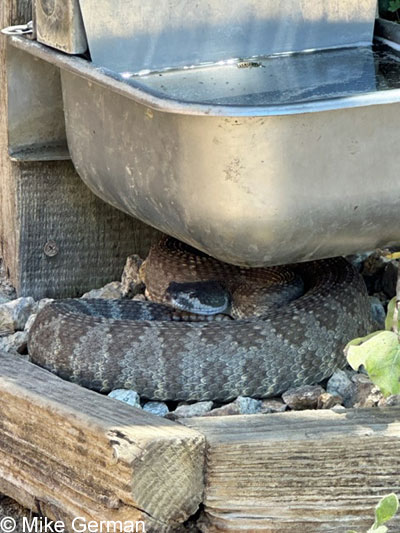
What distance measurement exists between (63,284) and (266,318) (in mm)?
1070

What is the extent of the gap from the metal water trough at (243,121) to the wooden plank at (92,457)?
1.94ft

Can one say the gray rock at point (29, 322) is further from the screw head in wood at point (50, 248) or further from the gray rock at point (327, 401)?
the gray rock at point (327, 401)

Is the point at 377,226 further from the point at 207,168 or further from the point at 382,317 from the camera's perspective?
the point at 382,317

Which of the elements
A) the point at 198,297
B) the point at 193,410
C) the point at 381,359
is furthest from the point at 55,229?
the point at 381,359

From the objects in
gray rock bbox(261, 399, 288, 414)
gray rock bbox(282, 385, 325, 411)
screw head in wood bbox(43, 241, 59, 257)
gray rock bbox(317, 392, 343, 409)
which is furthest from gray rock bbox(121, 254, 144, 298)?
gray rock bbox(317, 392, 343, 409)

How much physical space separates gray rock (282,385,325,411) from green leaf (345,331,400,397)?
0.33m

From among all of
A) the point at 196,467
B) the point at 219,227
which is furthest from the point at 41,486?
the point at 219,227

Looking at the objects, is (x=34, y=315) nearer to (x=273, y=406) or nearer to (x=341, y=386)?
(x=273, y=406)

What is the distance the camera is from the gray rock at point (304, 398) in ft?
11.3

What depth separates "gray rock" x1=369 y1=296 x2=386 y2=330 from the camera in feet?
13.7

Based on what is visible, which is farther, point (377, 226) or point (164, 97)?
point (377, 226)

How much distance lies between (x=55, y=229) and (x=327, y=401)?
1.49 m

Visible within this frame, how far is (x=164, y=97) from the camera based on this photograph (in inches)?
119

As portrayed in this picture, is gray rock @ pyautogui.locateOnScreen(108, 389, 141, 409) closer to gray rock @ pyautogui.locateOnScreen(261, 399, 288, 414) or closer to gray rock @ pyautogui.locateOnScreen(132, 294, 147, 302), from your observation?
gray rock @ pyautogui.locateOnScreen(261, 399, 288, 414)
